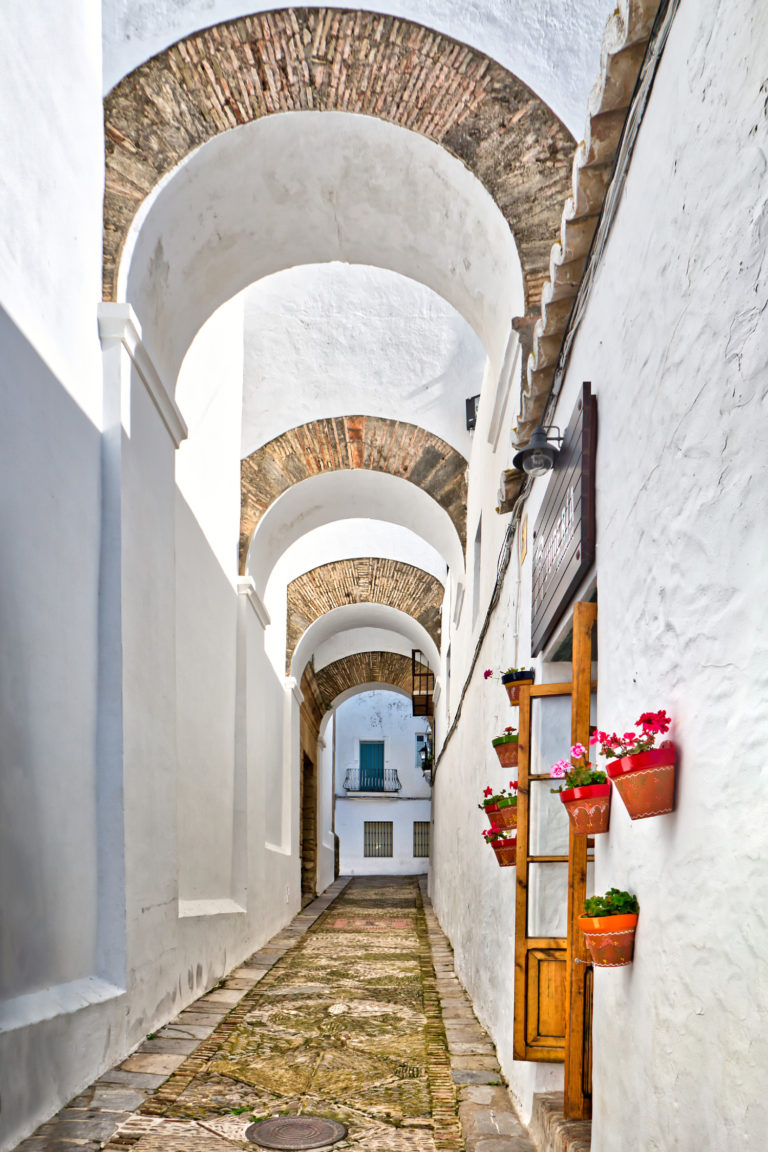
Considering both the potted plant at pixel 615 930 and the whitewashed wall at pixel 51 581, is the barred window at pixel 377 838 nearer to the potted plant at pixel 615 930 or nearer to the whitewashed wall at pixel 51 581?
the whitewashed wall at pixel 51 581

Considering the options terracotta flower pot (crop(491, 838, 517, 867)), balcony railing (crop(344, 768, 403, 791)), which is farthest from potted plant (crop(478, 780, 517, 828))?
balcony railing (crop(344, 768, 403, 791))

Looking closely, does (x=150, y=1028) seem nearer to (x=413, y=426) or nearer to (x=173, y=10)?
(x=173, y=10)

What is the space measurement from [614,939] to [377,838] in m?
31.5

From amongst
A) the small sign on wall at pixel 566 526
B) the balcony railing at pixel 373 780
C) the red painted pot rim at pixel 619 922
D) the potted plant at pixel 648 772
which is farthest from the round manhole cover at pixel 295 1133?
the balcony railing at pixel 373 780

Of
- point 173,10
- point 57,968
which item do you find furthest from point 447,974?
point 173,10

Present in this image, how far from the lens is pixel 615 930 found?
8.69ft

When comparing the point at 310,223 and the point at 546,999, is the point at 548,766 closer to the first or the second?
the point at 546,999

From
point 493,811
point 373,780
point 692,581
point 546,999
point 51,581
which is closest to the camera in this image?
point 692,581

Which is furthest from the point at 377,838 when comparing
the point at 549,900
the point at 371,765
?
the point at 549,900

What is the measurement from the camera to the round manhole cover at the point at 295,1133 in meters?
4.19

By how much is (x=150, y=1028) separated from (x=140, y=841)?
1.16 meters

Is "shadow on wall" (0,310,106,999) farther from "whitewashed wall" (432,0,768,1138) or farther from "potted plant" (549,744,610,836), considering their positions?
"whitewashed wall" (432,0,768,1138)

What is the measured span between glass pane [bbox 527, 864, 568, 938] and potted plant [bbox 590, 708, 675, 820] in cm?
235

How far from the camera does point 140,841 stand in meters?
5.84
